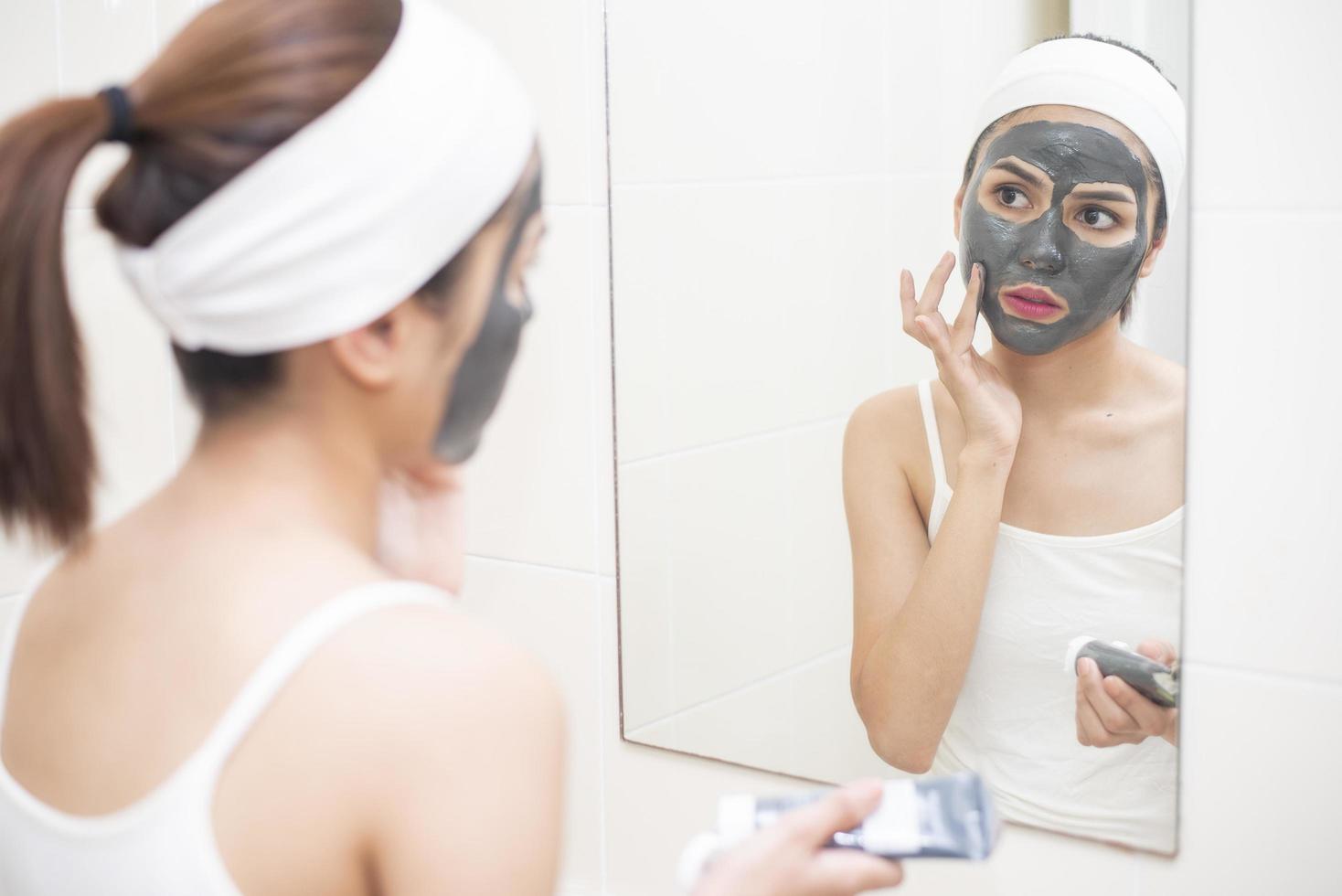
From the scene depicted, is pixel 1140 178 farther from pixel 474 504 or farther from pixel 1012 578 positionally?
pixel 474 504

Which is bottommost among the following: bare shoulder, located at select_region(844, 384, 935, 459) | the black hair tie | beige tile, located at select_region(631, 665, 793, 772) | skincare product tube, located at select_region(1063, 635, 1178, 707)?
beige tile, located at select_region(631, 665, 793, 772)

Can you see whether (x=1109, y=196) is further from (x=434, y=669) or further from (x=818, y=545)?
(x=434, y=669)

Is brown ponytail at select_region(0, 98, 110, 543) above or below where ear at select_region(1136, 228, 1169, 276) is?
above

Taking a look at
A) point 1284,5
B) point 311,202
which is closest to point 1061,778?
point 1284,5

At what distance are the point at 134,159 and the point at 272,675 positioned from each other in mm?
237

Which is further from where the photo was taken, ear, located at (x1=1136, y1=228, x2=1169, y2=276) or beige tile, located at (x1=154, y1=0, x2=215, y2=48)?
beige tile, located at (x1=154, y1=0, x2=215, y2=48)

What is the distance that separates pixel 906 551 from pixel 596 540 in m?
0.34

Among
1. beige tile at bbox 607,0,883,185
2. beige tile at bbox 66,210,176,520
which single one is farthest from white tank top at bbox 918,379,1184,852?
beige tile at bbox 66,210,176,520

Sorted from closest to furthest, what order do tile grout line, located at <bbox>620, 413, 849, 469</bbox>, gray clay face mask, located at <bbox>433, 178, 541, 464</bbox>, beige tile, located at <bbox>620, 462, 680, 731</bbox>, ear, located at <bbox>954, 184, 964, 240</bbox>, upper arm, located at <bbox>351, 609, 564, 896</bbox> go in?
upper arm, located at <bbox>351, 609, 564, 896</bbox>
gray clay face mask, located at <bbox>433, 178, 541, 464</bbox>
ear, located at <bbox>954, 184, 964, 240</bbox>
tile grout line, located at <bbox>620, 413, 849, 469</bbox>
beige tile, located at <bbox>620, 462, 680, 731</bbox>

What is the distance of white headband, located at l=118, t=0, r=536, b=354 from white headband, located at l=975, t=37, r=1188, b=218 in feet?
1.43

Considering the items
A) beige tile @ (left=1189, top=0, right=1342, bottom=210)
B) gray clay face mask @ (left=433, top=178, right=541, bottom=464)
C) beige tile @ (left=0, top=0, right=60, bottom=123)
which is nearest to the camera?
gray clay face mask @ (left=433, top=178, right=541, bottom=464)

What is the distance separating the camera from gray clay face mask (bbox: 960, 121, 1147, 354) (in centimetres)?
86

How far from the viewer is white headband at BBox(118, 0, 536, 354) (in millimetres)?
562

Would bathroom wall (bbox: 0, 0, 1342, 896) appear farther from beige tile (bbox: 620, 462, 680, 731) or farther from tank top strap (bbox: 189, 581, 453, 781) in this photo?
tank top strap (bbox: 189, 581, 453, 781)
